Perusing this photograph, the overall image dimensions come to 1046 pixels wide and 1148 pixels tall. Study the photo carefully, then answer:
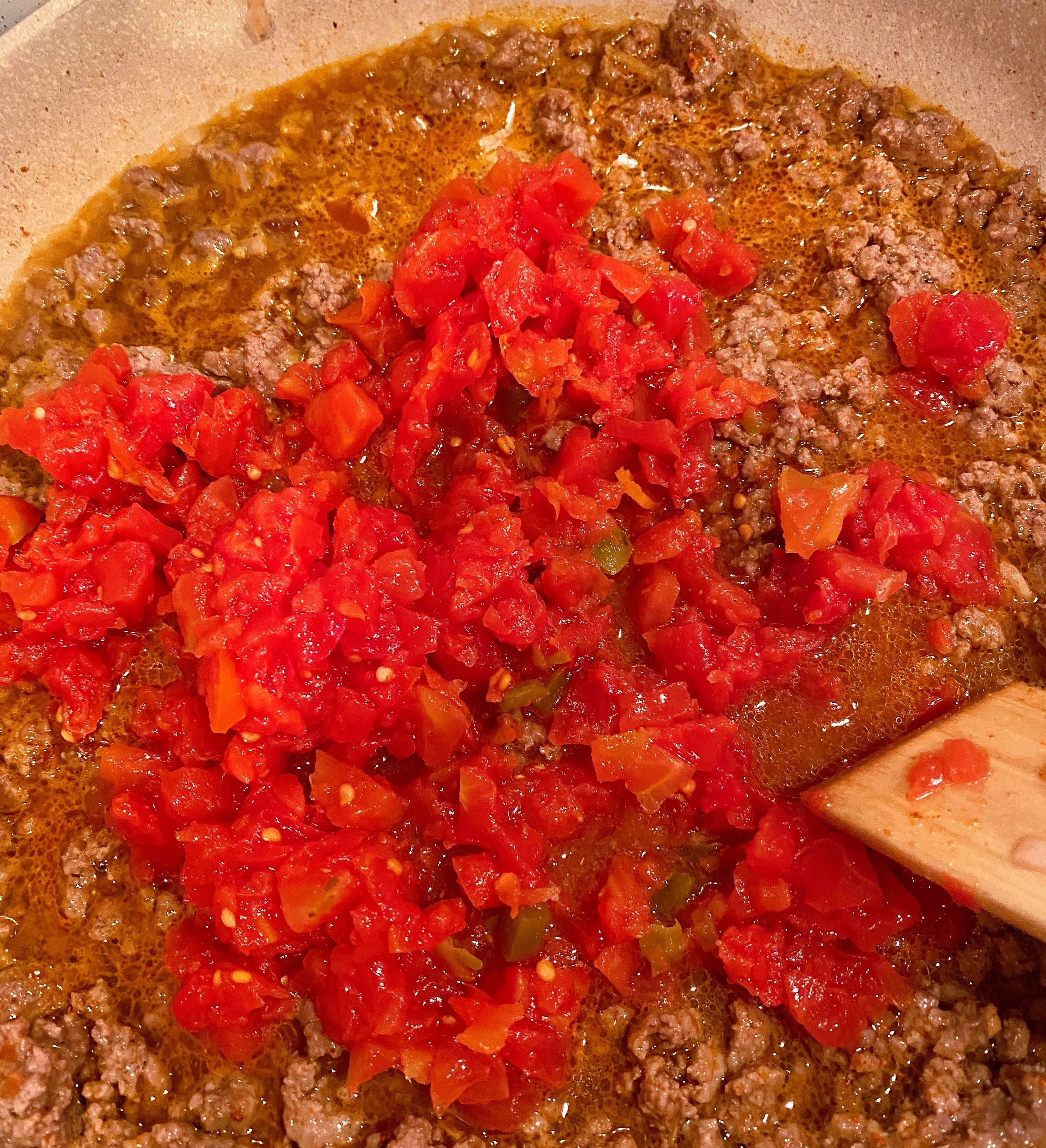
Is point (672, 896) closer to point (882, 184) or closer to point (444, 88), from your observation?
point (882, 184)

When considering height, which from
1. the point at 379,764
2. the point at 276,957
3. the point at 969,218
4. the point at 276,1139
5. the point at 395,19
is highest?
the point at 969,218

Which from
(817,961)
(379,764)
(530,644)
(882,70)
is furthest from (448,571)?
(882,70)

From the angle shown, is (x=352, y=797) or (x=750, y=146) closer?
(x=352, y=797)

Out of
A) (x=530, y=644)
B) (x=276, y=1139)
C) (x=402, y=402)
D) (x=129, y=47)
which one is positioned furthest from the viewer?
(x=129, y=47)

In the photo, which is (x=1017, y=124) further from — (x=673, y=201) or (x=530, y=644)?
(x=530, y=644)

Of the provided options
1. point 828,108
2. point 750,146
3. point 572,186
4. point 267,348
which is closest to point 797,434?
point 572,186

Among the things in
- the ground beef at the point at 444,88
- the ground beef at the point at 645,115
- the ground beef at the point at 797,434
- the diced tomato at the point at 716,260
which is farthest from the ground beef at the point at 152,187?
the ground beef at the point at 797,434
